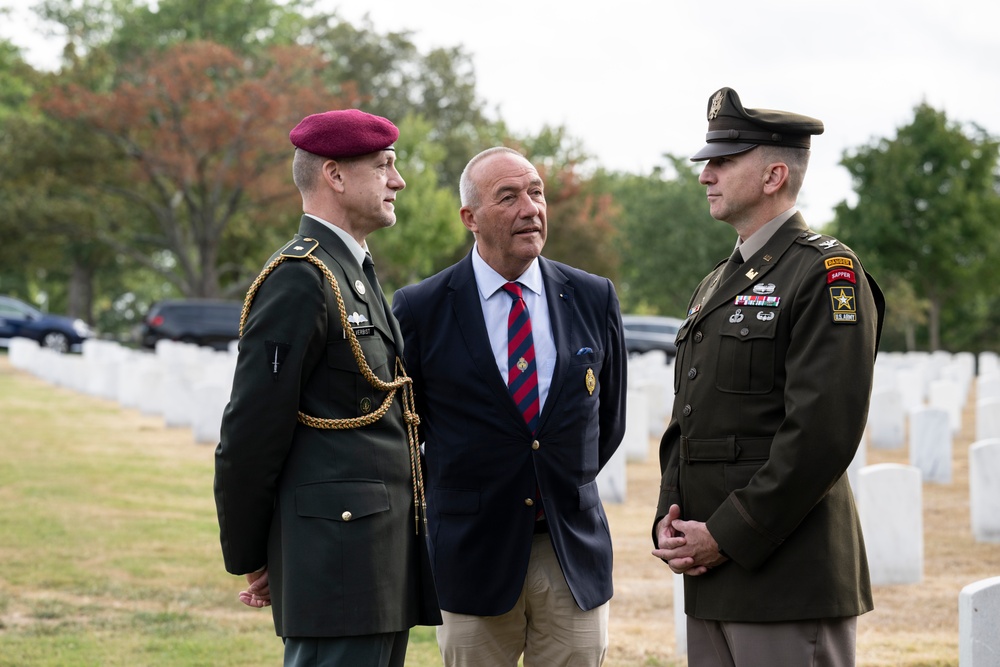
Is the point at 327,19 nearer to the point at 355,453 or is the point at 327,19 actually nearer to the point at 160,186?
the point at 160,186

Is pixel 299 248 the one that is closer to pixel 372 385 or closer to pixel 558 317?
pixel 372 385

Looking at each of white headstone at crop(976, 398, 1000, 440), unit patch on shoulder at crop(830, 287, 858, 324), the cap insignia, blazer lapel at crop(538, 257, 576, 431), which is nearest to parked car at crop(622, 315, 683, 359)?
white headstone at crop(976, 398, 1000, 440)

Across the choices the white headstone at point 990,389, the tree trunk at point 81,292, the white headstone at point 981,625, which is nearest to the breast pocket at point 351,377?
the white headstone at point 981,625

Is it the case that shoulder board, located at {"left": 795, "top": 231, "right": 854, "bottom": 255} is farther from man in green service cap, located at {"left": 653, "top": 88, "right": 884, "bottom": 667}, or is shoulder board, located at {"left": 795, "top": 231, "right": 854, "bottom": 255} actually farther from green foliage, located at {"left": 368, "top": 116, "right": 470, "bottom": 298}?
green foliage, located at {"left": 368, "top": 116, "right": 470, "bottom": 298}

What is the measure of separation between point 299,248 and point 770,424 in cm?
142

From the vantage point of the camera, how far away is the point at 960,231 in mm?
34344

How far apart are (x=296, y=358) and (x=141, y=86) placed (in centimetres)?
3434

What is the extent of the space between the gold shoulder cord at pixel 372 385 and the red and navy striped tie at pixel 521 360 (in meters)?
0.52

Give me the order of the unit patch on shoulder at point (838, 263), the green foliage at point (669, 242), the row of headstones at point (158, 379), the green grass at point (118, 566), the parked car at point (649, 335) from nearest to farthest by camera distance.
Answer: the unit patch on shoulder at point (838, 263), the green grass at point (118, 566), the row of headstones at point (158, 379), the parked car at point (649, 335), the green foliage at point (669, 242)

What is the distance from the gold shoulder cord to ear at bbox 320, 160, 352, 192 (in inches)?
10.7

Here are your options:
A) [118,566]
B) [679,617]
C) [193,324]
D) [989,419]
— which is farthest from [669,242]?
[679,617]

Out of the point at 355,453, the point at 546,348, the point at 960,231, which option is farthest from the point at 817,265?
the point at 960,231

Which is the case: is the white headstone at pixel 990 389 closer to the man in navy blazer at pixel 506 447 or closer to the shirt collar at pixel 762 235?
the man in navy blazer at pixel 506 447

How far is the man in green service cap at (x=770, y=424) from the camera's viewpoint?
298 cm
